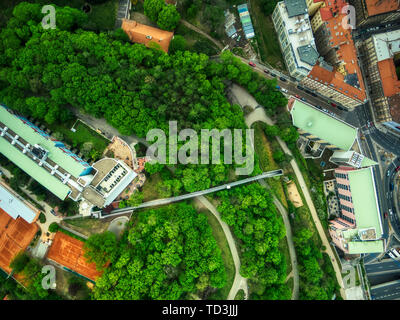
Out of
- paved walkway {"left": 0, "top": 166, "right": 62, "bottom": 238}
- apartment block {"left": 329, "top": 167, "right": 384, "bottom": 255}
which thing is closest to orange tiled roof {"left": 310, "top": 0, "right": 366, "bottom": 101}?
apartment block {"left": 329, "top": 167, "right": 384, "bottom": 255}

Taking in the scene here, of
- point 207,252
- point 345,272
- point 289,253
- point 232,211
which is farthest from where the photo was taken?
point 345,272

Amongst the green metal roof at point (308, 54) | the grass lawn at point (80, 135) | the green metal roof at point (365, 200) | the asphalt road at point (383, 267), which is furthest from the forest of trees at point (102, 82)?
the asphalt road at point (383, 267)

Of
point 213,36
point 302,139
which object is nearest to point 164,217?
point 302,139

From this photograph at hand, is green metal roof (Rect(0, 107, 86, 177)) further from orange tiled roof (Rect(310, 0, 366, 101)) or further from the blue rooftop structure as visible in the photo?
orange tiled roof (Rect(310, 0, 366, 101))

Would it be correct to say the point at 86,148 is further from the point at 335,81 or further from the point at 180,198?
the point at 335,81

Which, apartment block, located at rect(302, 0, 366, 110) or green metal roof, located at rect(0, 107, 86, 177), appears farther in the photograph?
apartment block, located at rect(302, 0, 366, 110)

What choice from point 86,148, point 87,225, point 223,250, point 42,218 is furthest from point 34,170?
point 223,250

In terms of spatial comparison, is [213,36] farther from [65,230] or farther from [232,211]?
[65,230]

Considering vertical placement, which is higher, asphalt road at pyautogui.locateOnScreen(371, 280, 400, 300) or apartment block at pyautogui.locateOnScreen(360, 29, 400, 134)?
apartment block at pyautogui.locateOnScreen(360, 29, 400, 134)
